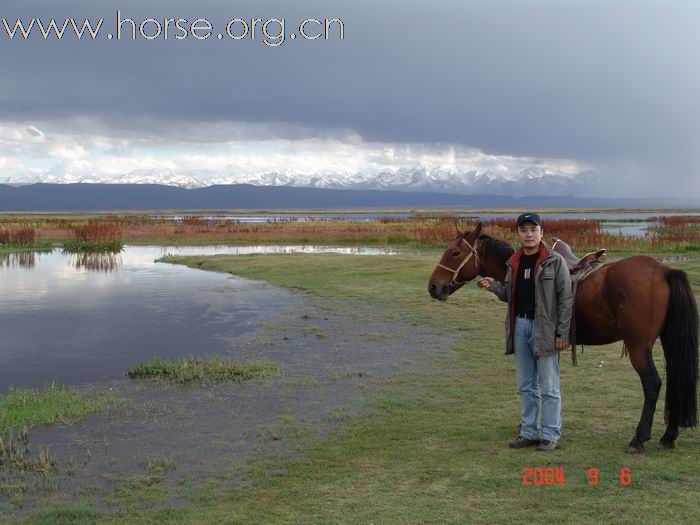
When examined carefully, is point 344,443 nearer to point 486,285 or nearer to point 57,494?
point 486,285

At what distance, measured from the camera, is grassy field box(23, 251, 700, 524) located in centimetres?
525

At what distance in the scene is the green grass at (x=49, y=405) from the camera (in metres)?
8.02

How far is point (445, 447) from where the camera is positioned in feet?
22.5

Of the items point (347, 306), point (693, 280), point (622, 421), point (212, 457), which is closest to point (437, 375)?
point (622, 421)

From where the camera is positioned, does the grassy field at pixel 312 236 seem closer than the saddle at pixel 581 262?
No

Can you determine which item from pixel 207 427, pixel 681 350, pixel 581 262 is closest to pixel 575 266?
pixel 581 262

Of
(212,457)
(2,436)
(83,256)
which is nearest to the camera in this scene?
(212,457)

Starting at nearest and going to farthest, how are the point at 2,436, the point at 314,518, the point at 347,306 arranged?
the point at 314,518, the point at 2,436, the point at 347,306

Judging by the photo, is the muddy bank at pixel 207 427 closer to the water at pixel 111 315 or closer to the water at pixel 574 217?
the water at pixel 111 315

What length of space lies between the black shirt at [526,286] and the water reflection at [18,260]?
2643cm

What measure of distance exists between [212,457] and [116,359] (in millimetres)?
5634

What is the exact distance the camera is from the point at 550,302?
6.47 metres
